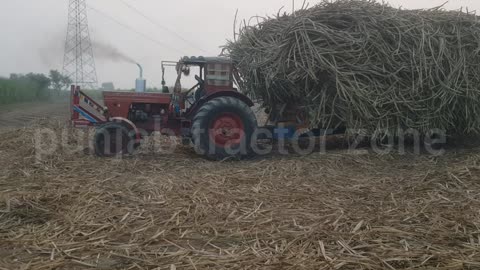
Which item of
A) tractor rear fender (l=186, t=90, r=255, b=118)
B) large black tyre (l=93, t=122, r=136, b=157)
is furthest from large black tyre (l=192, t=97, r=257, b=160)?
large black tyre (l=93, t=122, r=136, b=157)

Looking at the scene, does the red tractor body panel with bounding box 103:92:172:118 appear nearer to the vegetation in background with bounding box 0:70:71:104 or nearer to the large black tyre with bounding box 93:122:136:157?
the large black tyre with bounding box 93:122:136:157

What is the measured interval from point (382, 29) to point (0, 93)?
24.7m

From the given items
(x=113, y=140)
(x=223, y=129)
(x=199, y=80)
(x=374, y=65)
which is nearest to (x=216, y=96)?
(x=199, y=80)

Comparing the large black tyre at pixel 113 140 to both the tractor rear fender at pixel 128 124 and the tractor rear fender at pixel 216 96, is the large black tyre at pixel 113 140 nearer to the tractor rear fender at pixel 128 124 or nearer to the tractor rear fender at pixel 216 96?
the tractor rear fender at pixel 128 124

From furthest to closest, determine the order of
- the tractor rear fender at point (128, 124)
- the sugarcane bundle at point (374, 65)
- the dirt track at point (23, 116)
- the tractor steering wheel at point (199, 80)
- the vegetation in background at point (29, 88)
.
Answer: the vegetation in background at point (29, 88)
the dirt track at point (23, 116)
the tractor steering wheel at point (199, 80)
the tractor rear fender at point (128, 124)
the sugarcane bundle at point (374, 65)

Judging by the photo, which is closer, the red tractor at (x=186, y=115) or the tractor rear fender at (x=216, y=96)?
the red tractor at (x=186, y=115)

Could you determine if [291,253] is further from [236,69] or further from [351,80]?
[236,69]

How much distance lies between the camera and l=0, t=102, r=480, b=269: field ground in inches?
128

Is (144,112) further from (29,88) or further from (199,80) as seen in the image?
(29,88)

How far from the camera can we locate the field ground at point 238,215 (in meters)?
3.24

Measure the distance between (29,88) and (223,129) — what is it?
2896cm

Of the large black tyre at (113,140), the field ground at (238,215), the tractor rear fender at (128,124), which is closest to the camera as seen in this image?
the field ground at (238,215)

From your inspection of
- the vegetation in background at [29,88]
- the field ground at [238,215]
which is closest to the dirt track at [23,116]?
the vegetation in background at [29,88]

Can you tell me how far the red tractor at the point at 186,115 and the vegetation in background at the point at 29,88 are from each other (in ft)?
70.5
